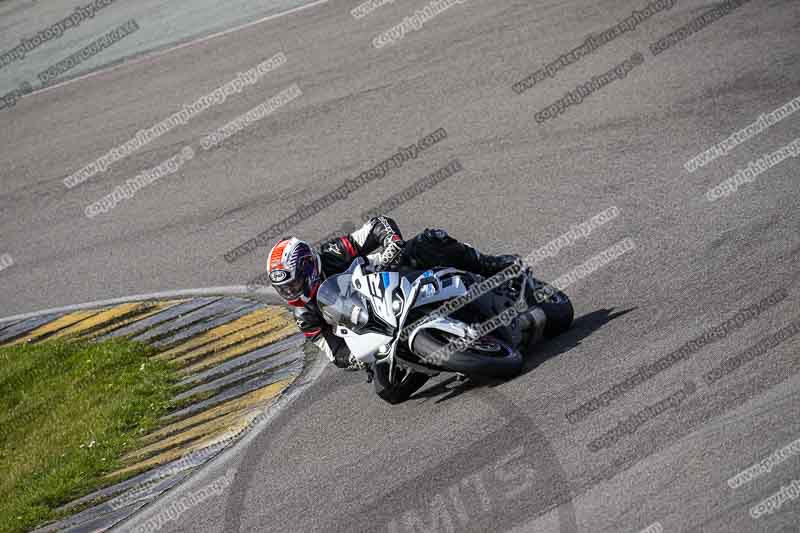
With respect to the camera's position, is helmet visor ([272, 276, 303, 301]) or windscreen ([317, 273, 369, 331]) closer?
windscreen ([317, 273, 369, 331])

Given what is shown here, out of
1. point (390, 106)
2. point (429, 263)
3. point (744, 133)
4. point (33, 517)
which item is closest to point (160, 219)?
point (390, 106)

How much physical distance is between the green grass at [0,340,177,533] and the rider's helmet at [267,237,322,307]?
8.81 ft

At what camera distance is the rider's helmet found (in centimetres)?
780

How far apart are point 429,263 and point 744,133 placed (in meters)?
4.59

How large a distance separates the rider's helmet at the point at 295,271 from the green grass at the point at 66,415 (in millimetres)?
2686

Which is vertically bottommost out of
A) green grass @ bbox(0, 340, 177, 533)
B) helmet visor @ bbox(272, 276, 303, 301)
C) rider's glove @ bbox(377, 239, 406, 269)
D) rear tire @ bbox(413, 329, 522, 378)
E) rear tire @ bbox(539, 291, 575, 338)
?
rear tire @ bbox(539, 291, 575, 338)

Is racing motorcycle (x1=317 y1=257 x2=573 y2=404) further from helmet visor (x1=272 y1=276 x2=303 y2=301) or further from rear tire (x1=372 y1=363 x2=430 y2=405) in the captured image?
helmet visor (x1=272 y1=276 x2=303 y2=301)

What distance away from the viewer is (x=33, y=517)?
339 inches

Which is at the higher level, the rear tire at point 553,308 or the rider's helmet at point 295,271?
the rider's helmet at point 295,271

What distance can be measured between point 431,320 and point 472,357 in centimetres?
42

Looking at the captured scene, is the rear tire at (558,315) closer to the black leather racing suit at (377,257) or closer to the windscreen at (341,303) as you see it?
the black leather racing suit at (377,257)

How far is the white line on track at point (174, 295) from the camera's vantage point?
11.5 meters

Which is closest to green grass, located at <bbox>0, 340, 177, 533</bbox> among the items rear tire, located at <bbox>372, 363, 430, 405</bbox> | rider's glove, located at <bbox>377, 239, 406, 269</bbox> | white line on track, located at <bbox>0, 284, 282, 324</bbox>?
white line on track, located at <bbox>0, 284, 282, 324</bbox>

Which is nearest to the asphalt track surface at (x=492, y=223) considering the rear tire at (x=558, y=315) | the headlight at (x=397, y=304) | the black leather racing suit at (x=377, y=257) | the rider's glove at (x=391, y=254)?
the rear tire at (x=558, y=315)
